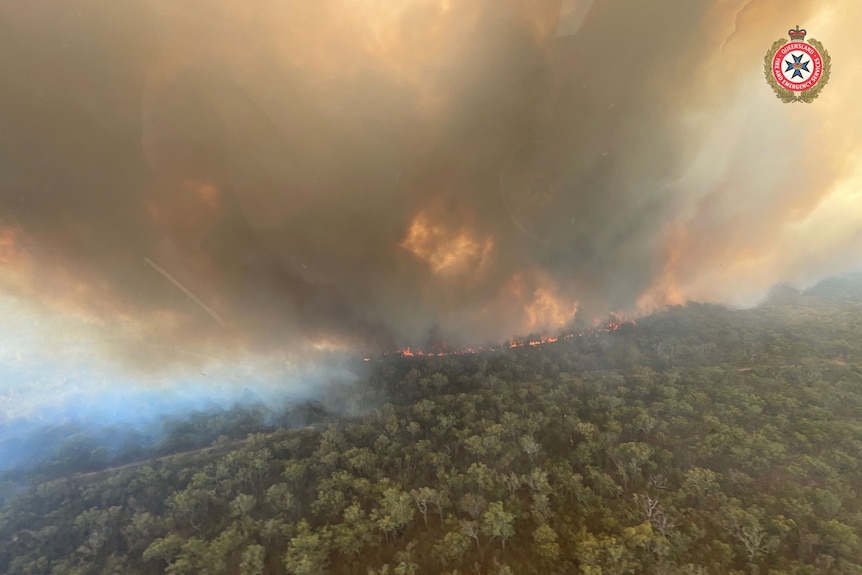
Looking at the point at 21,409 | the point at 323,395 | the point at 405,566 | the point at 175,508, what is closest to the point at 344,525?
the point at 405,566

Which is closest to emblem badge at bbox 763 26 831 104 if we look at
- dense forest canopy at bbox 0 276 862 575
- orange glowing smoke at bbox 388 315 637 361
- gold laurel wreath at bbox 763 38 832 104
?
gold laurel wreath at bbox 763 38 832 104

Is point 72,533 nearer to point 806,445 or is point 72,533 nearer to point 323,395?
point 323,395

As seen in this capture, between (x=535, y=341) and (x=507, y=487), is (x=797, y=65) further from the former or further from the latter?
(x=535, y=341)

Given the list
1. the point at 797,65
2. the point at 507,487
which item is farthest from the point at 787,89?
the point at 507,487

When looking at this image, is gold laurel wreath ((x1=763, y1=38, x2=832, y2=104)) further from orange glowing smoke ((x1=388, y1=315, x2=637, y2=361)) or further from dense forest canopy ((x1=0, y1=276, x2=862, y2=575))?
orange glowing smoke ((x1=388, y1=315, x2=637, y2=361))

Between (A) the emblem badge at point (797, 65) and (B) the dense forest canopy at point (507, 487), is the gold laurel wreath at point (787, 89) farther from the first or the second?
(B) the dense forest canopy at point (507, 487)

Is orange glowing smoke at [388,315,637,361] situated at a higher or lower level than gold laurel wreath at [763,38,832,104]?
lower

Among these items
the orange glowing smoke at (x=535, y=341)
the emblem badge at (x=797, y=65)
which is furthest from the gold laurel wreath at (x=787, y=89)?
the orange glowing smoke at (x=535, y=341)
